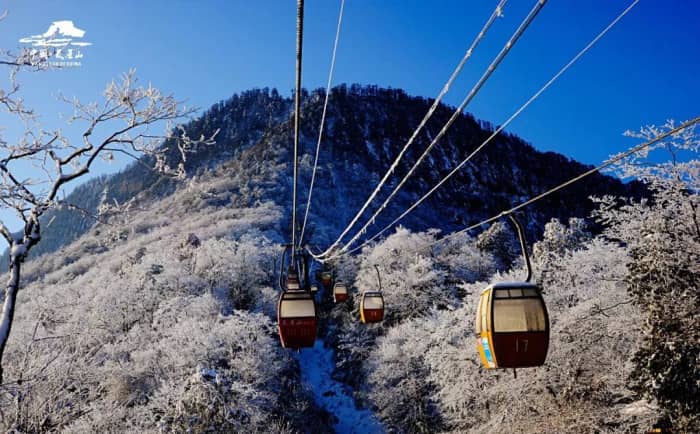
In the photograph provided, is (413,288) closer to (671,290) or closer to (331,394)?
(331,394)

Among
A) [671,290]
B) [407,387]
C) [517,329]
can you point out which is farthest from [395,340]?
[517,329]

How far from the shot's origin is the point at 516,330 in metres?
5.87

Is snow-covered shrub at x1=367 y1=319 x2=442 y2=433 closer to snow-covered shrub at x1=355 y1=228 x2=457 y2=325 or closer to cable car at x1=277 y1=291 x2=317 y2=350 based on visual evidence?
snow-covered shrub at x1=355 y1=228 x2=457 y2=325

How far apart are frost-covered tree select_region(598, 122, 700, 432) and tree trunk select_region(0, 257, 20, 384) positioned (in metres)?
13.1

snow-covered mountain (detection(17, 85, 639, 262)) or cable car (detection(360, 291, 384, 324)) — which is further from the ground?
snow-covered mountain (detection(17, 85, 639, 262))

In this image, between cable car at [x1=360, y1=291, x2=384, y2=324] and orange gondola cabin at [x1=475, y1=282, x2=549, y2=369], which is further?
cable car at [x1=360, y1=291, x2=384, y2=324]

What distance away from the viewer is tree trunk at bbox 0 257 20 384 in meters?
5.59

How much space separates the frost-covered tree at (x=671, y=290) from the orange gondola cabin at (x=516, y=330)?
25.1ft

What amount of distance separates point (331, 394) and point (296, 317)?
28.2 meters

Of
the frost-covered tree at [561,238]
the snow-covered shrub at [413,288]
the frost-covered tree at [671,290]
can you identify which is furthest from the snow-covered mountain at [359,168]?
the frost-covered tree at [671,290]

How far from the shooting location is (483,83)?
4332mm

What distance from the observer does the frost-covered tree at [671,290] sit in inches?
440

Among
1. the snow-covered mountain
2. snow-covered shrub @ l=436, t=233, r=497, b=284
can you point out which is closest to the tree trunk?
snow-covered shrub @ l=436, t=233, r=497, b=284

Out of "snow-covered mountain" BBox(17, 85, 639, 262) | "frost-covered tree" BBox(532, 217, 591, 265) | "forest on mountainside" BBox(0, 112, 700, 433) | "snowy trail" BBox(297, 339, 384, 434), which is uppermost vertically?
"snow-covered mountain" BBox(17, 85, 639, 262)
